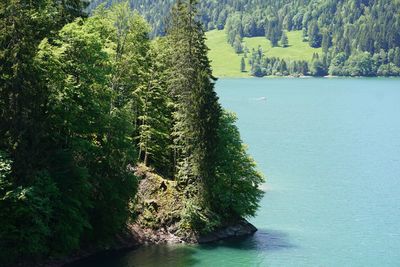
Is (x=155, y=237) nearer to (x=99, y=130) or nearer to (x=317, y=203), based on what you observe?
(x=99, y=130)

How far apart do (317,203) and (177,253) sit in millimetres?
27042

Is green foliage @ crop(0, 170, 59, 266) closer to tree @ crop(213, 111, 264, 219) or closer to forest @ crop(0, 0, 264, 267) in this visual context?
forest @ crop(0, 0, 264, 267)

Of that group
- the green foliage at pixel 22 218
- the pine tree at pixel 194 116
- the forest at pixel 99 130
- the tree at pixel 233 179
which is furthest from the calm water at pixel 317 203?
the green foliage at pixel 22 218

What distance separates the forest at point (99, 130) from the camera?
132ft

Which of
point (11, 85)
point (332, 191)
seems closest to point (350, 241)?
point (332, 191)

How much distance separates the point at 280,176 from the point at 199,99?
3660cm

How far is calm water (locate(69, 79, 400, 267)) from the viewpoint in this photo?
5100cm

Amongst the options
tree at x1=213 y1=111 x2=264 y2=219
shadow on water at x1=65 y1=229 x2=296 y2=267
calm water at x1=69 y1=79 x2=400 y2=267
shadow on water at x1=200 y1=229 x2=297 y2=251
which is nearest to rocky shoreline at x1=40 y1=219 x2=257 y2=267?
shadow on water at x1=65 y1=229 x2=296 y2=267

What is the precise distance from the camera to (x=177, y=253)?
50.7 metres

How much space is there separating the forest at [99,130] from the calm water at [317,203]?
443cm

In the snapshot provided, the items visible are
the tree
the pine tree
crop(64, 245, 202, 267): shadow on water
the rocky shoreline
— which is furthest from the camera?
the tree

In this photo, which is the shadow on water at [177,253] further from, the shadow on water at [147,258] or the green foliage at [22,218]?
the green foliage at [22,218]

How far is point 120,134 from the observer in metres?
49.5

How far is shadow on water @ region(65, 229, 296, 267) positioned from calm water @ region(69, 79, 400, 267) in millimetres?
82
